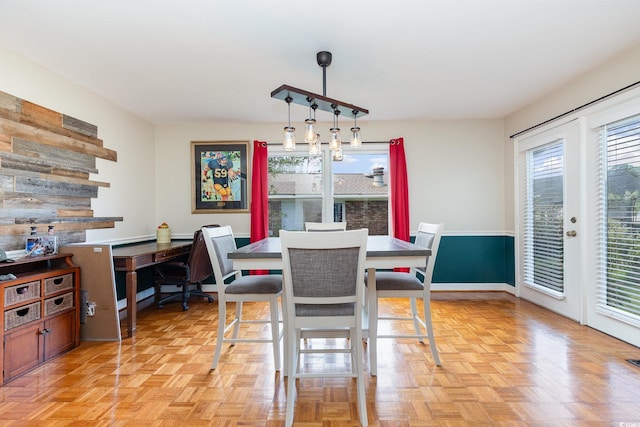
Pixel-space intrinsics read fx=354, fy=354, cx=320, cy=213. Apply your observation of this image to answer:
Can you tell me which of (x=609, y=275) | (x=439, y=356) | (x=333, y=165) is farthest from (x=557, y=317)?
(x=333, y=165)

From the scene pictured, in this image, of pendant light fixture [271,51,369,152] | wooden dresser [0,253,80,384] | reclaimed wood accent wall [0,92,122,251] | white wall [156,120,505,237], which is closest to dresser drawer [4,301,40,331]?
wooden dresser [0,253,80,384]

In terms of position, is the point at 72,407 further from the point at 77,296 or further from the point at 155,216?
the point at 155,216

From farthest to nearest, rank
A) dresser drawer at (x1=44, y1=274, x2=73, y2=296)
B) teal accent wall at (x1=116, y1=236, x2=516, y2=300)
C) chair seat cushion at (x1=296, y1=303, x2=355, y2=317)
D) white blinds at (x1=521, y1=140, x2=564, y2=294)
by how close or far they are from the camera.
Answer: teal accent wall at (x1=116, y1=236, x2=516, y2=300) → white blinds at (x1=521, y1=140, x2=564, y2=294) → dresser drawer at (x1=44, y1=274, x2=73, y2=296) → chair seat cushion at (x1=296, y1=303, x2=355, y2=317)

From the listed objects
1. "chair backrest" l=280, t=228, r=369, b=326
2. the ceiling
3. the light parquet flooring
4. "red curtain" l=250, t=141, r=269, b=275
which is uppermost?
the ceiling

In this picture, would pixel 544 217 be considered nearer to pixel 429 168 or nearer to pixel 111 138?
pixel 429 168

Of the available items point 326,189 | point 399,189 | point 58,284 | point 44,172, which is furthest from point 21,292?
point 399,189

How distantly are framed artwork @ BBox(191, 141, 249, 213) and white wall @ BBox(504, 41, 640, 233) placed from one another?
11.0ft

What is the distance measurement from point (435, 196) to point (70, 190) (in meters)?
4.04

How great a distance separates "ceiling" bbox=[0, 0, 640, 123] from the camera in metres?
2.12

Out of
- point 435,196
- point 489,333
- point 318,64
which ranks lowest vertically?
point 489,333

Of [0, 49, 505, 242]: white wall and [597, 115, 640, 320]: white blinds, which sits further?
[0, 49, 505, 242]: white wall

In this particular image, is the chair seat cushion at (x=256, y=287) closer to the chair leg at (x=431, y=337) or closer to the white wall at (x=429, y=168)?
the chair leg at (x=431, y=337)

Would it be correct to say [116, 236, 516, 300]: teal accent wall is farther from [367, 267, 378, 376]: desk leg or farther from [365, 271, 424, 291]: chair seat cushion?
[367, 267, 378, 376]: desk leg

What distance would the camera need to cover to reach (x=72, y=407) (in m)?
1.91
